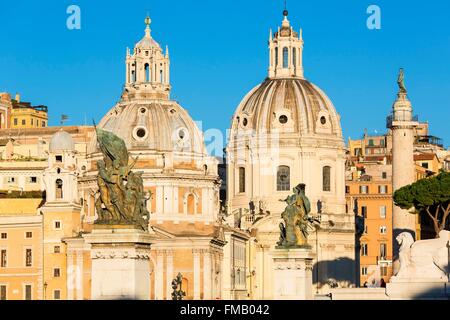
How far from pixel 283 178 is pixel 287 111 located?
18.1 ft

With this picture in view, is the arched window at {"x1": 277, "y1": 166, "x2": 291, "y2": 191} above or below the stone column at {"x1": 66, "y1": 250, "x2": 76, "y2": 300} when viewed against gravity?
above

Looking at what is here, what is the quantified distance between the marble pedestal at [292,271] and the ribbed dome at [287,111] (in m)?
82.8

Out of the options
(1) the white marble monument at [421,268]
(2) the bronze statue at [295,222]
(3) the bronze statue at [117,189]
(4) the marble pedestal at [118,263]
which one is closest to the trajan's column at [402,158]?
(1) the white marble monument at [421,268]

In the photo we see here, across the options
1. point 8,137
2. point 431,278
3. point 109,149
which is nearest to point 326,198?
point 8,137

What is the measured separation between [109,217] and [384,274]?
93.4m

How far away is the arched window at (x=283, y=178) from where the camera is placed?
134625 millimetres

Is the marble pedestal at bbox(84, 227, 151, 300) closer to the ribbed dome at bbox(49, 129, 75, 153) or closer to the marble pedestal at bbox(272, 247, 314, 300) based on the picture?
the marble pedestal at bbox(272, 247, 314, 300)

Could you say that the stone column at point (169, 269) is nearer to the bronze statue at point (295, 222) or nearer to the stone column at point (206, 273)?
the stone column at point (206, 273)

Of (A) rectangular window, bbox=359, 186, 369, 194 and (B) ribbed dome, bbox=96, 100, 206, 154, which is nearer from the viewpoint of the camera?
(B) ribbed dome, bbox=96, 100, 206, 154

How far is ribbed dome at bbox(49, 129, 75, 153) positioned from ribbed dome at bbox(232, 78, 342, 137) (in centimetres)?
1846

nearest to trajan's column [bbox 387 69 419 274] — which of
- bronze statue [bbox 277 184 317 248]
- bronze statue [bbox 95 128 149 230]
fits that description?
bronze statue [bbox 277 184 317 248]

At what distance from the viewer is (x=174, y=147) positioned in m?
120

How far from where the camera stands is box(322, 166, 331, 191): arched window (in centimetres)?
13562

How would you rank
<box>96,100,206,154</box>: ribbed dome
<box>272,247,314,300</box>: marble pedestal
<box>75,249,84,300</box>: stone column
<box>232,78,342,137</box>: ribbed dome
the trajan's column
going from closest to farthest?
<box>272,247,314,300</box>: marble pedestal < the trajan's column < <box>75,249,84,300</box>: stone column < <box>96,100,206,154</box>: ribbed dome < <box>232,78,342,137</box>: ribbed dome
